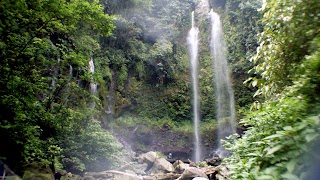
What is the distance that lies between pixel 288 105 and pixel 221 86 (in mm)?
14511

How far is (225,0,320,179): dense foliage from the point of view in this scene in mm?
1339

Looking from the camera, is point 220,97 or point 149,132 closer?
point 149,132

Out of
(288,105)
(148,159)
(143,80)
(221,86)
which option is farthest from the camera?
(221,86)

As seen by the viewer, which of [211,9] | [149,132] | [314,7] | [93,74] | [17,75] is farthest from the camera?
[211,9]

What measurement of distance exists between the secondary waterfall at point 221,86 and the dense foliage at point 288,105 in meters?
12.3

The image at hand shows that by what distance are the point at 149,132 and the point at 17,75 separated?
1082cm

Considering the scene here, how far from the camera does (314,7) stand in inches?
74.8

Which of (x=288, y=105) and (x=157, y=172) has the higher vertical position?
(x=288, y=105)

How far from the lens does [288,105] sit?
5.38 ft

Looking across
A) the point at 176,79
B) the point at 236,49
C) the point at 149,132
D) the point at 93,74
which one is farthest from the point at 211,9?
the point at 93,74

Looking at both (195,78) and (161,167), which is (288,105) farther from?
(195,78)

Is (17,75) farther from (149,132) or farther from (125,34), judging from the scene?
(149,132)

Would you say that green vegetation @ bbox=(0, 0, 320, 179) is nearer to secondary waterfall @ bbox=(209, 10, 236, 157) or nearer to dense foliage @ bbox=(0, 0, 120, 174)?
dense foliage @ bbox=(0, 0, 120, 174)

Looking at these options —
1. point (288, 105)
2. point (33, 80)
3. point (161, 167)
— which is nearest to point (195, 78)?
point (161, 167)
